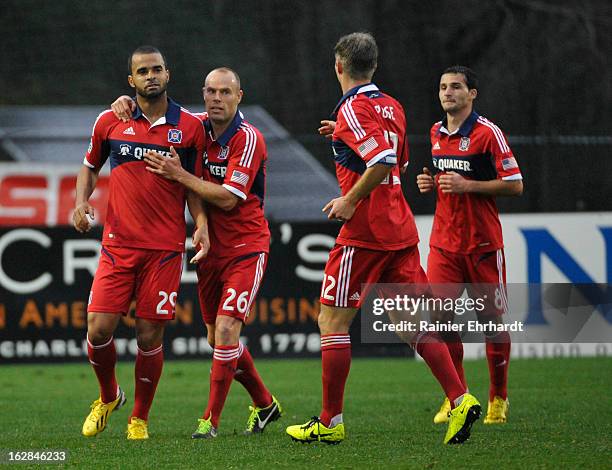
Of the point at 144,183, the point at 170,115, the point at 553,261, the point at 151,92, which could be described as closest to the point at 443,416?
the point at 144,183

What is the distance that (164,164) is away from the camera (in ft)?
24.3

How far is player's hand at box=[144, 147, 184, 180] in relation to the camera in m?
7.41

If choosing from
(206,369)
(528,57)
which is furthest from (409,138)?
(206,369)

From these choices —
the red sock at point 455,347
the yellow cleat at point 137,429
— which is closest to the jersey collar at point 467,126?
the red sock at point 455,347

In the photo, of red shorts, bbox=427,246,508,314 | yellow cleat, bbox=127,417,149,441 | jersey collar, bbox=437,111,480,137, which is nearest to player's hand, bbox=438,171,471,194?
jersey collar, bbox=437,111,480,137

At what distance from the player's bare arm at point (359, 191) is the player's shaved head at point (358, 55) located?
0.61m

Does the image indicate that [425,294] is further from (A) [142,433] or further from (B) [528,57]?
(B) [528,57]

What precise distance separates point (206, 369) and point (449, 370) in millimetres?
6169

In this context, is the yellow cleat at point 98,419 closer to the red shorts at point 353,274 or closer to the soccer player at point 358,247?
the soccer player at point 358,247

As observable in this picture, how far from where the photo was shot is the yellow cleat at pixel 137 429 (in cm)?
748

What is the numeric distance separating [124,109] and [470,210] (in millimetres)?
2588

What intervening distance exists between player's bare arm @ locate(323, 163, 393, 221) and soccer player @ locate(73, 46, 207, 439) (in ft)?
3.31

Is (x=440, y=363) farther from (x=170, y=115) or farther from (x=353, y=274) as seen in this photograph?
(x=170, y=115)

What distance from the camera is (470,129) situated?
8609mm
